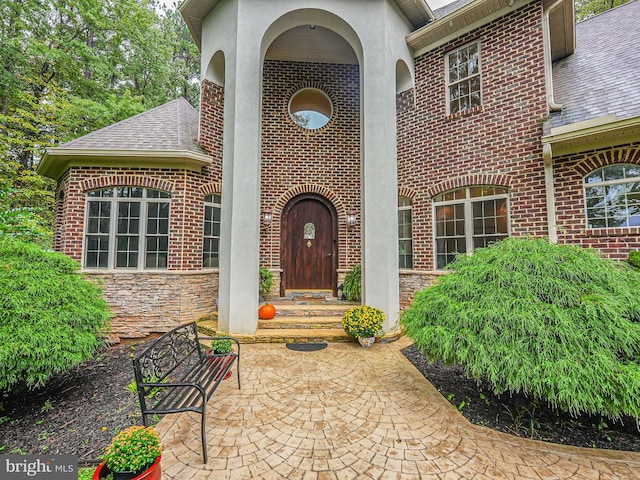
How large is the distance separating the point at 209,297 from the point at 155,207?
234 cm

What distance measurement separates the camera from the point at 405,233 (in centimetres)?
686

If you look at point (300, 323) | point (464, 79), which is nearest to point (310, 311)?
point (300, 323)

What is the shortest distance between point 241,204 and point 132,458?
413cm

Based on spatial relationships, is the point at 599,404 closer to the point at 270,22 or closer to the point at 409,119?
the point at 409,119

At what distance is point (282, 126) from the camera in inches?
298

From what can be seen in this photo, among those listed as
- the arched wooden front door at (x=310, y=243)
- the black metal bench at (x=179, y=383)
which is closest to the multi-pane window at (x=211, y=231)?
the arched wooden front door at (x=310, y=243)

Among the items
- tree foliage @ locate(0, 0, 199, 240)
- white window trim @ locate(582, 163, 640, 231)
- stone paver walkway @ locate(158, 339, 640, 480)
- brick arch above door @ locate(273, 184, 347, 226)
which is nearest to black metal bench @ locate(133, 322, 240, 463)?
stone paver walkway @ locate(158, 339, 640, 480)

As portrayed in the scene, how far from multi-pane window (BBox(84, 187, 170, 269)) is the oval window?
13.9ft

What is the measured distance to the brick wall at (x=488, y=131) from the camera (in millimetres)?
5309

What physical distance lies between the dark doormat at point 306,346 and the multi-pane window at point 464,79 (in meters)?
5.93

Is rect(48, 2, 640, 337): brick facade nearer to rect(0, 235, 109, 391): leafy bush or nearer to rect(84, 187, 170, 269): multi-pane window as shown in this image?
rect(84, 187, 170, 269): multi-pane window

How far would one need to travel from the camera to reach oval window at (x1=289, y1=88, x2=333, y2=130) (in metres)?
7.80

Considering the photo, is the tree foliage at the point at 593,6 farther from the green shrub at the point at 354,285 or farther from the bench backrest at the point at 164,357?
the bench backrest at the point at 164,357

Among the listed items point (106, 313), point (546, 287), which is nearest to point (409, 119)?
point (546, 287)
